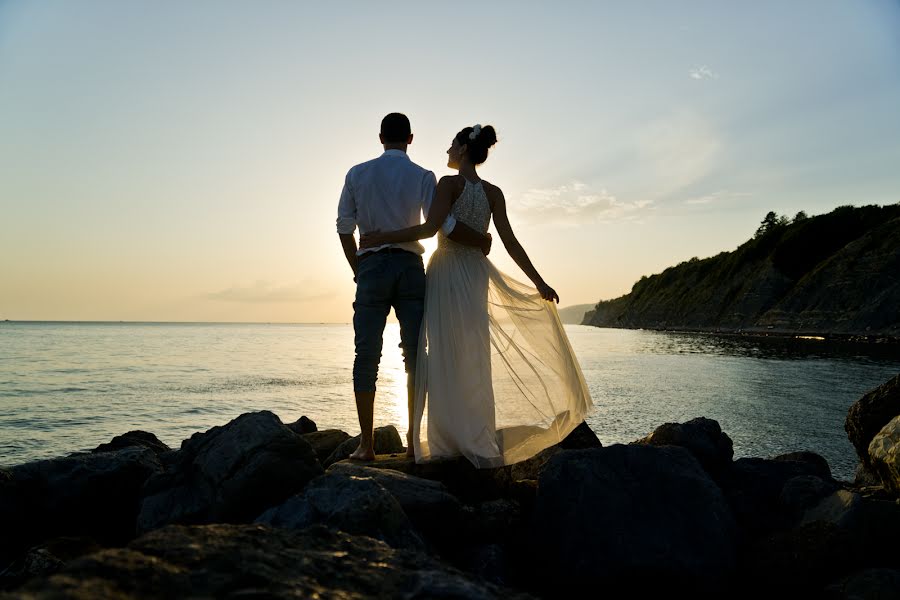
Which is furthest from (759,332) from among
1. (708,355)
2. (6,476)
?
(6,476)

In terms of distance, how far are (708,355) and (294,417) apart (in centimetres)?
2554

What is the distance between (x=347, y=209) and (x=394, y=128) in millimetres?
819

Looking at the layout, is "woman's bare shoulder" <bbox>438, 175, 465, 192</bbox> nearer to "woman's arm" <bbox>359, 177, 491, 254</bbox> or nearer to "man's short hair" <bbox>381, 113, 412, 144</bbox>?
"woman's arm" <bbox>359, 177, 491, 254</bbox>

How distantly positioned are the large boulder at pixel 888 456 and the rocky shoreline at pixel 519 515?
0.02m

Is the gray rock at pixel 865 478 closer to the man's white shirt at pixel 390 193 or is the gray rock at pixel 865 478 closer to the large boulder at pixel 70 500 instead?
the man's white shirt at pixel 390 193

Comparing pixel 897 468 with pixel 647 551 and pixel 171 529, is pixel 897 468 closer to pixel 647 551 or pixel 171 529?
pixel 647 551

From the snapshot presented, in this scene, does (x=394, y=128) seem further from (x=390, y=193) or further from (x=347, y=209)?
(x=347, y=209)

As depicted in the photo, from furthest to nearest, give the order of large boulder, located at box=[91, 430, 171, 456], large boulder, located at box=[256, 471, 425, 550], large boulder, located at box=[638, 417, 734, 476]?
1. large boulder, located at box=[91, 430, 171, 456]
2. large boulder, located at box=[638, 417, 734, 476]
3. large boulder, located at box=[256, 471, 425, 550]

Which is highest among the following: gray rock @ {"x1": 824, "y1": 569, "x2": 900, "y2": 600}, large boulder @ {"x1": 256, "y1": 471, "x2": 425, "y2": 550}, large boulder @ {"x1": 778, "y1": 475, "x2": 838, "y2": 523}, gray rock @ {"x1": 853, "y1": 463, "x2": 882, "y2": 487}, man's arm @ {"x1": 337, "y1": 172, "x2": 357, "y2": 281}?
man's arm @ {"x1": 337, "y1": 172, "x2": 357, "y2": 281}

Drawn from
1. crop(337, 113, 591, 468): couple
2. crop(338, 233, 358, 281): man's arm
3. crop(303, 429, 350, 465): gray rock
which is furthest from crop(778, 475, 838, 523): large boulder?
crop(303, 429, 350, 465): gray rock

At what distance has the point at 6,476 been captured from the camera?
4516 millimetres

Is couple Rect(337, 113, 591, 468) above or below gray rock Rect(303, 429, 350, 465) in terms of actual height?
above

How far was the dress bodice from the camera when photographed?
5.05 metres

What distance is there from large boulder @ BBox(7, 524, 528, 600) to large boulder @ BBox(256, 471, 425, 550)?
0.81 meters
